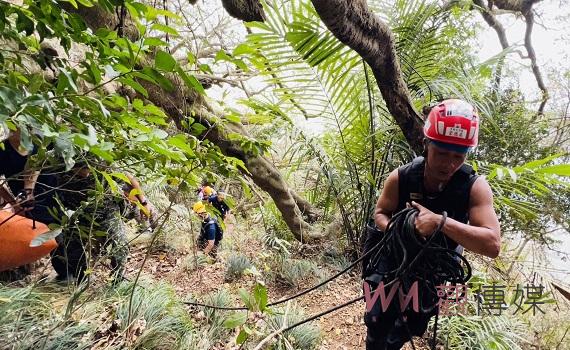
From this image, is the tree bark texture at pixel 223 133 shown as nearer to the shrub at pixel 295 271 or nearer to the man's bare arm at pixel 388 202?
the shrub at pixel 295 271

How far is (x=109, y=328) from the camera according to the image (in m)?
2.15

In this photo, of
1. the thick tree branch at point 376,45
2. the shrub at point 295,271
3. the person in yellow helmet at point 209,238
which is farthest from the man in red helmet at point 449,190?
the person in yellow helmet at point 209,238

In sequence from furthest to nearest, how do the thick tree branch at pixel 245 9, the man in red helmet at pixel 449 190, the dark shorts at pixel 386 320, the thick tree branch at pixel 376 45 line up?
the thick tree branch at pixel 245 9
the thick tree branch at pixel 376 45
the dark shorts at pixel 386 320
the man in red helmet at pixel 449 190

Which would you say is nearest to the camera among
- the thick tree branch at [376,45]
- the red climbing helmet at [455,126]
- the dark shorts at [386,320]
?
the red climbing helmet at [455,126]

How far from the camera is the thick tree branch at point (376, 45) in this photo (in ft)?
6.19

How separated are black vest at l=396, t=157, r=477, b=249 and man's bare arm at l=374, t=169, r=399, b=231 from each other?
4cm

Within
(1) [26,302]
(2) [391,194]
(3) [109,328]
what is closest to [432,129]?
(2) [391,194]

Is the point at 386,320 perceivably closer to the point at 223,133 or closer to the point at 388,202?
the point at 388,202

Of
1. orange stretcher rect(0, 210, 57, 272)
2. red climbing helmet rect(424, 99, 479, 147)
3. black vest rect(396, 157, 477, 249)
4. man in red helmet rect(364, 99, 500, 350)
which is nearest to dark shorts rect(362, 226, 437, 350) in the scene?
man in red helmet rect(364, 99, 500, 350)

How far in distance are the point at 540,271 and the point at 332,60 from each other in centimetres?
348

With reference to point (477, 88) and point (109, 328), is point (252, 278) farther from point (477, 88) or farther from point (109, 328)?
point (477, 88)

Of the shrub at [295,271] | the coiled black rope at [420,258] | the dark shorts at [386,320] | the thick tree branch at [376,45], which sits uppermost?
the thick tree branch at [376,45]

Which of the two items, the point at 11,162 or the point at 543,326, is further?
the point at 543,326

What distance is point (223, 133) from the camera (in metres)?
3.19
